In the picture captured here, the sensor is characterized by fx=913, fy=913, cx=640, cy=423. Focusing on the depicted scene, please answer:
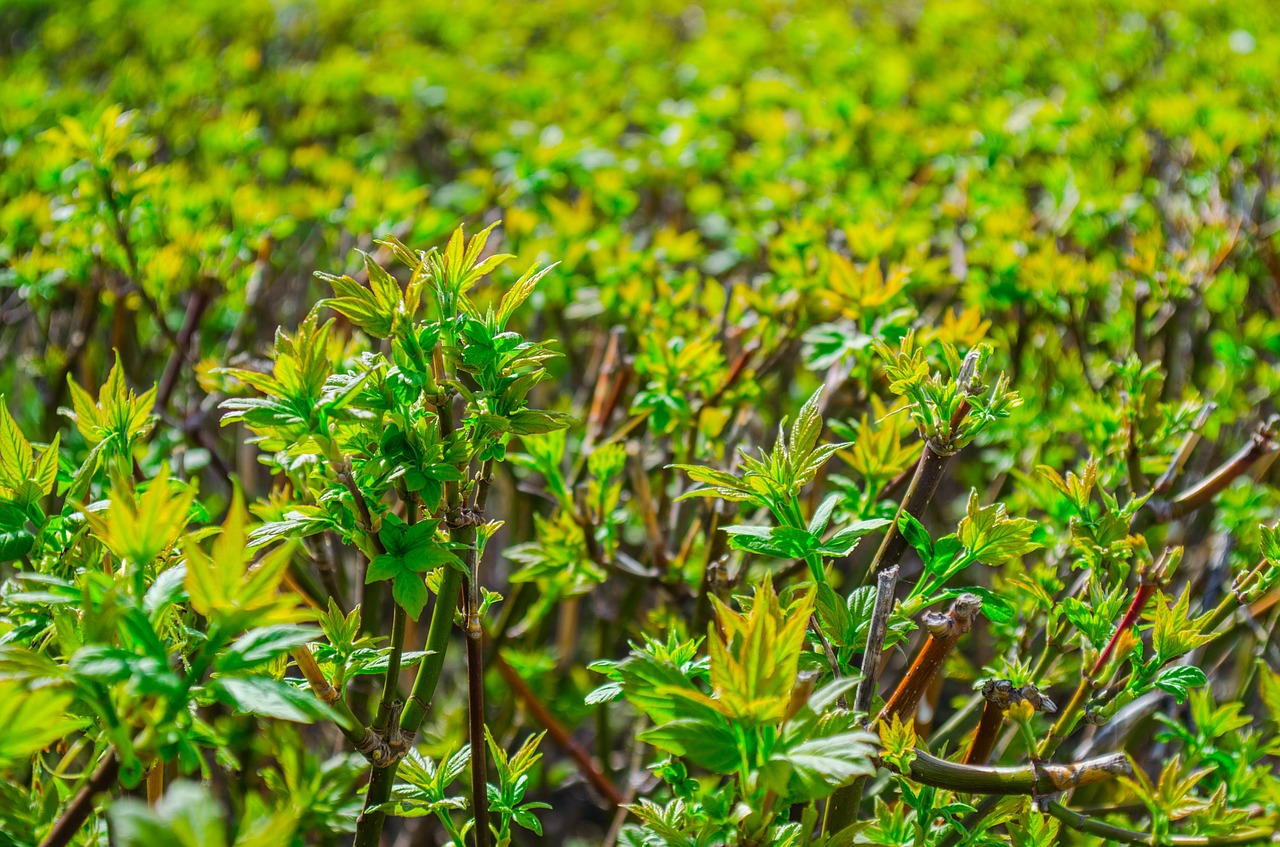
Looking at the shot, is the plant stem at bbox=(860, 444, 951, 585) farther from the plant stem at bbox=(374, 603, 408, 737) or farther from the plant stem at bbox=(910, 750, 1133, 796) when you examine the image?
the plant stem at bbox=(374, 603, 408, 737)

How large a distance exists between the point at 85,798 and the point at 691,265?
2661 mm

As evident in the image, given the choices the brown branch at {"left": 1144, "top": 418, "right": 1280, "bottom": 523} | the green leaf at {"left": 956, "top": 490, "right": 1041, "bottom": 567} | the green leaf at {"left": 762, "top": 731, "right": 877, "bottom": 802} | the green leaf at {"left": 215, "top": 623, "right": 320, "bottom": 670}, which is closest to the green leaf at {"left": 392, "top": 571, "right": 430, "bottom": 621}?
the green leaf at {"left": 215, "top": 623, "right": 320, "bottom": 670}

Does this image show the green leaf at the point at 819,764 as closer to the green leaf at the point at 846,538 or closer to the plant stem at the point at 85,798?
the green leaf at the point at 846,538

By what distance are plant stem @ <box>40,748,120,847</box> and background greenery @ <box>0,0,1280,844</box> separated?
0.75ft

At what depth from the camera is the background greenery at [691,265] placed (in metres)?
1.73

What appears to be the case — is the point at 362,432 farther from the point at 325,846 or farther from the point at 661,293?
the point at 325,846

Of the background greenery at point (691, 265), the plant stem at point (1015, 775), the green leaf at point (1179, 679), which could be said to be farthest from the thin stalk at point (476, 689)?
the green leaf at point (1179, 679)

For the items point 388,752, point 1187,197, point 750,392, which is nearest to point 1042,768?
point 388,752

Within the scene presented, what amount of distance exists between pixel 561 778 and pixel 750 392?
149 cm

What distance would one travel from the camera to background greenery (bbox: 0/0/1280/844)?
1.73 metres

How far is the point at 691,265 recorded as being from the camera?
3229mm

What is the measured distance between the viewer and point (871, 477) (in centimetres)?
140

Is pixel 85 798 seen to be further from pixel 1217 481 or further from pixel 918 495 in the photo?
pixel 1217 481

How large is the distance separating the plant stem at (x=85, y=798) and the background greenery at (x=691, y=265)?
0.23 m
